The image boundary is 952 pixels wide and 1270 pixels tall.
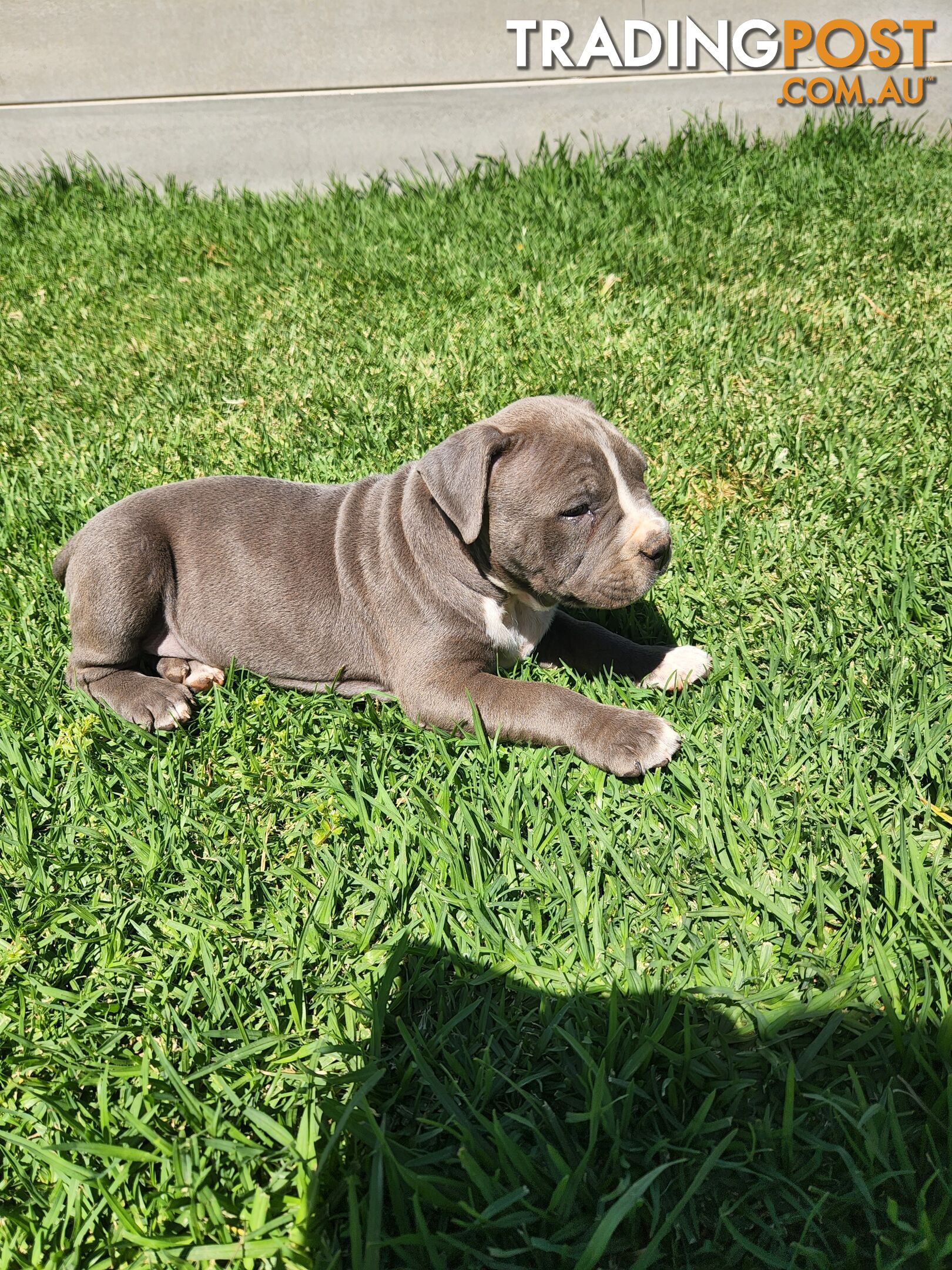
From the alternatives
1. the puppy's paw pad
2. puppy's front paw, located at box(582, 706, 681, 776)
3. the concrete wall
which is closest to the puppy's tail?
the puppy's paw pad

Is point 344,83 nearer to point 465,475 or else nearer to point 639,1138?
point 465,475

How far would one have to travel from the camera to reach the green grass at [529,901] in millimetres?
1943

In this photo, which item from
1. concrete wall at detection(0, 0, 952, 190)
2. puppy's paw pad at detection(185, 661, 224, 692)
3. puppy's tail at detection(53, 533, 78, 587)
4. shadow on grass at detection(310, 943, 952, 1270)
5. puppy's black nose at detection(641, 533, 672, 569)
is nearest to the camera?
shadow on grass at detection(310, 943, 952, 1270)

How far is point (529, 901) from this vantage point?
2570mm

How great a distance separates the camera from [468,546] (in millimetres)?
3186

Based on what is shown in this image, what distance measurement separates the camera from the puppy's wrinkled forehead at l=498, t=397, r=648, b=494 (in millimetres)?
3004

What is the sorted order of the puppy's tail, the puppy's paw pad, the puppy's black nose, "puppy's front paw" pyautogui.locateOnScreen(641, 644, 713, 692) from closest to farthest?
1. the puppy's black nose
2. "puppy's front paw" pyautogui.locateOnScreen(641, 644, 713, 692)
3. the puppy's paw pad
4. the puppy's tail

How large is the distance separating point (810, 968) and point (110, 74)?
25.1 ft

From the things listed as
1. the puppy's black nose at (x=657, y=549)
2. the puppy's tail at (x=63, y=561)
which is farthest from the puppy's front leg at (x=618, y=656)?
the puppy's tail at (x=63, y=561)

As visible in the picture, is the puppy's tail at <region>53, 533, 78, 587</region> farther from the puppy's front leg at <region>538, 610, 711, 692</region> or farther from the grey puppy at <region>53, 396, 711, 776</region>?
the puppy's front leg at <region>538, 610, 711, 692</region>

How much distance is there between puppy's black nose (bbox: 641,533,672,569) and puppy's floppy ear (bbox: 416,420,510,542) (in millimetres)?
525

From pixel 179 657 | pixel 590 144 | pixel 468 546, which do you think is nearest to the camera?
pixel 468 546

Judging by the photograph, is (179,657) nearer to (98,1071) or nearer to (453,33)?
(98,1071)

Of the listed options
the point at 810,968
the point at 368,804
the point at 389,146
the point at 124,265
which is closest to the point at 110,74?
the point at 124,265
